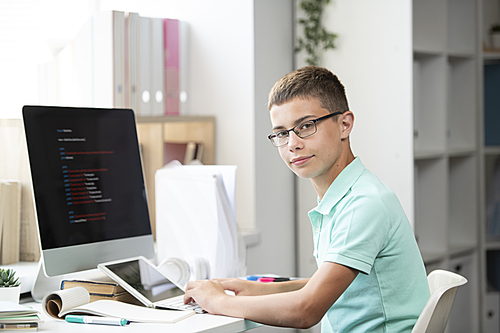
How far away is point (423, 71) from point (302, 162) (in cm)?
156

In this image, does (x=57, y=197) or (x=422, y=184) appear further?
(x=422, y=184)

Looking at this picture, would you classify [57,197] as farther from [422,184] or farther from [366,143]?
[422,184]

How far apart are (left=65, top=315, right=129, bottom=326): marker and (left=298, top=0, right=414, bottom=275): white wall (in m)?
1.35

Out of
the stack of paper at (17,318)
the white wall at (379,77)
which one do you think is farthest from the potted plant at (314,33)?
the stack of paper at (17,318)

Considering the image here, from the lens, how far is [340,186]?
133 centimetres

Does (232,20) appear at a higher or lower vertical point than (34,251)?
higher

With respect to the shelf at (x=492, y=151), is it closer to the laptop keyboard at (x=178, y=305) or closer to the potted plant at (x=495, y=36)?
the potted plant at (x=495, y=36)

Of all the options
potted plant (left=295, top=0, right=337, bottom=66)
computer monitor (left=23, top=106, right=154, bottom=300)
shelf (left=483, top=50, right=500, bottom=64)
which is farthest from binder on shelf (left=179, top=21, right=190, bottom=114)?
shelf (left=483, top=50, right=500, bottom=64)

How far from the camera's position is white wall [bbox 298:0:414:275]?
7.37 feet

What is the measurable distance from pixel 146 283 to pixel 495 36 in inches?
88.7

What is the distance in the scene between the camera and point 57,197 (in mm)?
1503

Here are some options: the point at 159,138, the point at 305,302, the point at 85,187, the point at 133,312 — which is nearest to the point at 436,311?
the point at 305,302

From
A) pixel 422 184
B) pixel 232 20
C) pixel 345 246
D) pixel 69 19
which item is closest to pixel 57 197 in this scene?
pixel 345 246

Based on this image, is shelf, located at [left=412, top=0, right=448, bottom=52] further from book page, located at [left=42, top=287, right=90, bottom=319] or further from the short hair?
book page, located at [left=42, top=287, right=90, bottom=319]
